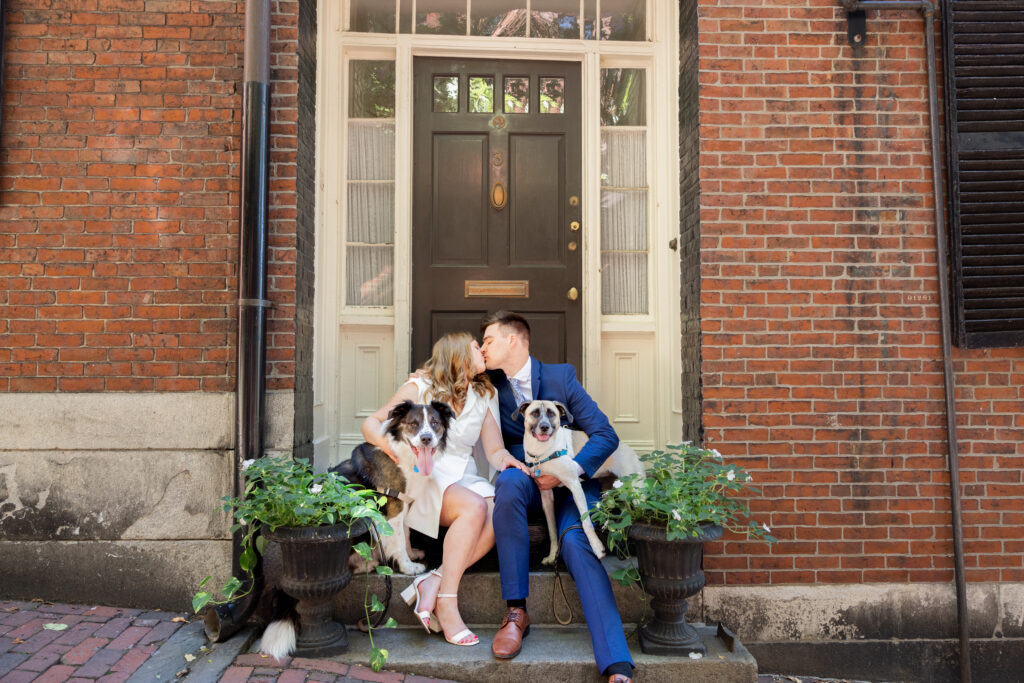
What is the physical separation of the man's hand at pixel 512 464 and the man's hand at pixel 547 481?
→ 2.6 inches

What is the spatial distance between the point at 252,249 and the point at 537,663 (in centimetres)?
267

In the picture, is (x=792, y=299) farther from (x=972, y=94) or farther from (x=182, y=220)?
(x=182, y=220)

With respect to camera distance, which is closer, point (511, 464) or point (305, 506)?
point (305, 506)

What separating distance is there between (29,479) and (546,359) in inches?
126

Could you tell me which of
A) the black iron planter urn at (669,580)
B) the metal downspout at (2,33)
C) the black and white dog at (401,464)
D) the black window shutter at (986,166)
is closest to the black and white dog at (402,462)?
the black and white dog at (401,464)

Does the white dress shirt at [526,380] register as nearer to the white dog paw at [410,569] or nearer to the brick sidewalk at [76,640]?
the white dog paw at [410,569]

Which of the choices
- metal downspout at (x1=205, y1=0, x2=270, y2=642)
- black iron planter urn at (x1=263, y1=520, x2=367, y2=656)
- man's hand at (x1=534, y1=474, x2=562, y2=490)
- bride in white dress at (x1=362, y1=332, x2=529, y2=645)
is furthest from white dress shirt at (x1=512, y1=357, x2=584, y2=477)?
→ metal downspout at (x1=205, y1=0, x2=270, y2=642)

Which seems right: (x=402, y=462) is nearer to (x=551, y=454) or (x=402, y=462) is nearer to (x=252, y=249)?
(x=551, y=454)

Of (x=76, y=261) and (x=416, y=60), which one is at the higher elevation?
(x=416, y=60)

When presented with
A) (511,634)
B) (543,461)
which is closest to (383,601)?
(511,634)

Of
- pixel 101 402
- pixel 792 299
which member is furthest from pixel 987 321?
pixel 101 402

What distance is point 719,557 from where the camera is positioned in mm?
3992

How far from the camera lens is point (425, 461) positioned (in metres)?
3.51

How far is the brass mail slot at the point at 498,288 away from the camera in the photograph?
4.77 metres
